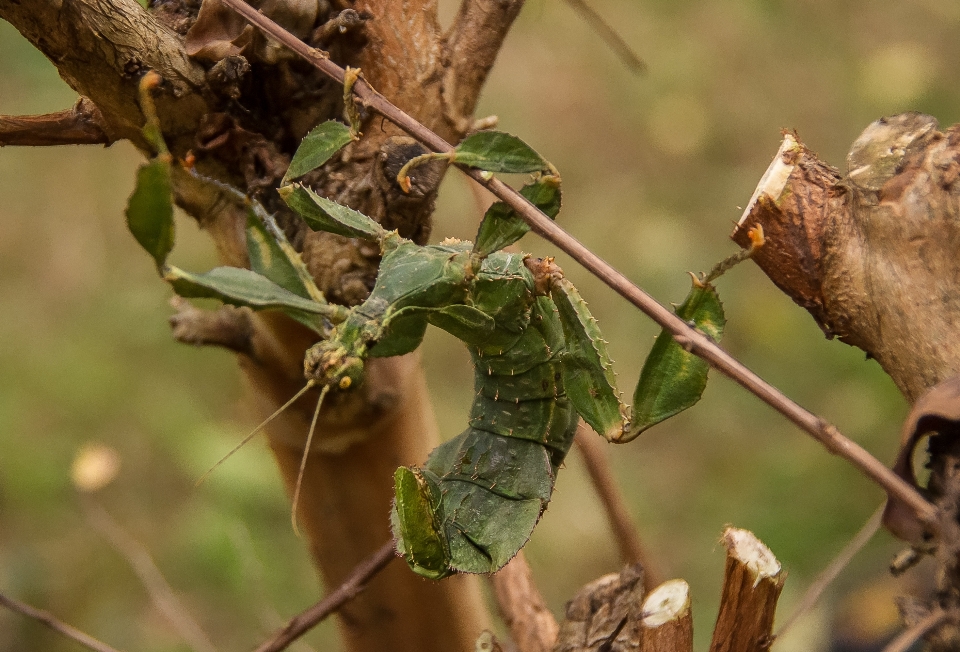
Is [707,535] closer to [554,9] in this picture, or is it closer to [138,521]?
[138,521]

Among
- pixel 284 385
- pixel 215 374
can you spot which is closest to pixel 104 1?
pixel 284 385

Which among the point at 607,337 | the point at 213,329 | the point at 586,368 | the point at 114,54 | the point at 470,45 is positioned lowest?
the point at 607,337

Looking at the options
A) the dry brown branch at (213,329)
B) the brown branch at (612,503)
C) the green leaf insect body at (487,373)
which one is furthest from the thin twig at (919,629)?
the dry brown branch at (213,329)

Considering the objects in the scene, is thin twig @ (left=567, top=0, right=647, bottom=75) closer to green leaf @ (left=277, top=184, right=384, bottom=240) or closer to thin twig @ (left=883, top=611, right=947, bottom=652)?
green leaf @ (left=277, top=184, right=384, bottom=240)

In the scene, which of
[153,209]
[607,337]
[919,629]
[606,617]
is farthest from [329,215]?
[607,337]

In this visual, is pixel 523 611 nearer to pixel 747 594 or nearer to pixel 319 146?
pixel 747 594

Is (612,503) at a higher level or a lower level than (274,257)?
lower

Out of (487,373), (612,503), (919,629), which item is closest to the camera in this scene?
(919,629)
